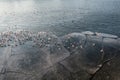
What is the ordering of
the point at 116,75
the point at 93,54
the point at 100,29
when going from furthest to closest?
the point at 100,29 → the point at 93,54 → the point at 116,75

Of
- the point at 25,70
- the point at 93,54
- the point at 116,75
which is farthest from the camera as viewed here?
the point at 93,54

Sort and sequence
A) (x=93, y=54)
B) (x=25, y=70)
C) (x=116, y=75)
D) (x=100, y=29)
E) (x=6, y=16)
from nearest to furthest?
1. (x=116, y=75)
2. (x=25, y=70)
3. (x=93, y=54)
4. (x=100, y=29)
5. (x=6, y=16)

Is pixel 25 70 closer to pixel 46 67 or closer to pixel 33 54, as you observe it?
pixel 46 67

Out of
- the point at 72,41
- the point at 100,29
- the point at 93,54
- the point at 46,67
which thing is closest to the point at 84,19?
the point at 100,29

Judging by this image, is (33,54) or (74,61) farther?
(33,54)

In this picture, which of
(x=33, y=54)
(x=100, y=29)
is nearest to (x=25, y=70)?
(x=33, y=54)

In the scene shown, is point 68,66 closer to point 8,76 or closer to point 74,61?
point 74,61
